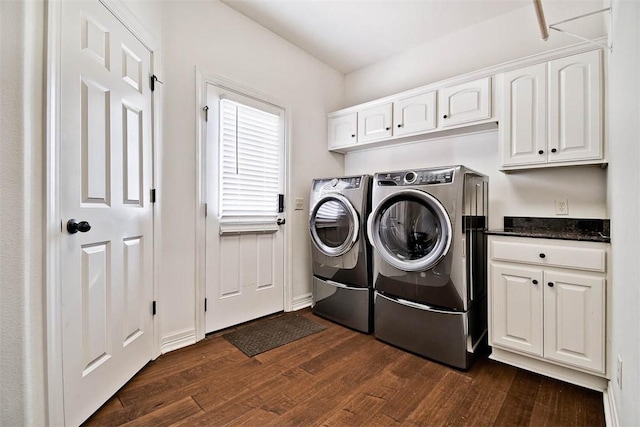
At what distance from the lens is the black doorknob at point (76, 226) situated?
4.10ft

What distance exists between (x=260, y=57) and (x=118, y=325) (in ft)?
7.79

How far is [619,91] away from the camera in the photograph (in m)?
1.18

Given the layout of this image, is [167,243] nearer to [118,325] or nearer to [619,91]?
[118,325]

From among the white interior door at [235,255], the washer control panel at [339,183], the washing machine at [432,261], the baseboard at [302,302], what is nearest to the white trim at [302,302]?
the baseboard at [302,302]

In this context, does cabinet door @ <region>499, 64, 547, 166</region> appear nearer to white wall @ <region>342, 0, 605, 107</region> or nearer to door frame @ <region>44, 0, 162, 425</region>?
white wall @ <region>342, 0, 605, 107</region>

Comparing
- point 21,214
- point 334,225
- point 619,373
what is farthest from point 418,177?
point 21,214

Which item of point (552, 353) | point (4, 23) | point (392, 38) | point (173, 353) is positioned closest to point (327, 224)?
point (173, 353)

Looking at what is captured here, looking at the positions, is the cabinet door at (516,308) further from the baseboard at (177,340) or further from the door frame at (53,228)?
the door frame at (53,228)

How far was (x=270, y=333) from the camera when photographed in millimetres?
2322

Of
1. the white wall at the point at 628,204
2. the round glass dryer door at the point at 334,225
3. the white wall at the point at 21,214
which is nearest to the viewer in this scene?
the white wall at the point at 628,204

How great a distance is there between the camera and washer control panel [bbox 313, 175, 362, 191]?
2441 millimetres

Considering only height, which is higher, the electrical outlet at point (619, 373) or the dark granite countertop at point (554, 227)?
the dark granite countertop at point (554, 227)

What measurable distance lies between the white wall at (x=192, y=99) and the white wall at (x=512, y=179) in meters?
1.23

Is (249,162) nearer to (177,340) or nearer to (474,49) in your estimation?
(177,340)
